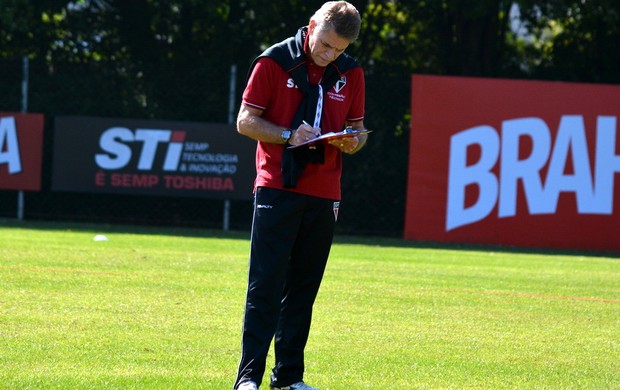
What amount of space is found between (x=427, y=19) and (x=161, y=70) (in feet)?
19.7

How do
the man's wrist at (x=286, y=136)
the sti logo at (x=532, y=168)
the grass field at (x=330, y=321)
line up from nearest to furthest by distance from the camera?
the man's wrist at (x=286, y=136) < the grass field at (x=330, y=321) < the sti logo at (x=532, y=168)

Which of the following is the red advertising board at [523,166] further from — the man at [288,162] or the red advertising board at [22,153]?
the man at [288,162]

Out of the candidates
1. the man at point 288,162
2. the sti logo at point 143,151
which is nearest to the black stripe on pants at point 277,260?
the man at point 288,162

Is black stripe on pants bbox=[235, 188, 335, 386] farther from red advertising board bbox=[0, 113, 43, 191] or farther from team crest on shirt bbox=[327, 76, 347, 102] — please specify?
red advertising board bbox=[0, 113, 43, 191]

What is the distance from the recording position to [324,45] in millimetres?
5539

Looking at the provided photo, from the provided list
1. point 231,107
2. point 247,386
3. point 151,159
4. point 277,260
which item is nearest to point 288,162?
point 277,260

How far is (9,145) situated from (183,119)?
283cm

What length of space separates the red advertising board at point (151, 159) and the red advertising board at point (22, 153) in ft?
1.05

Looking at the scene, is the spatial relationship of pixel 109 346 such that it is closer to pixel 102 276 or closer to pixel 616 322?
pixel 102 276

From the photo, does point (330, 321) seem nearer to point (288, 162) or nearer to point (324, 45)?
point (288, 162)

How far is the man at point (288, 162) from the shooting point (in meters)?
5.57

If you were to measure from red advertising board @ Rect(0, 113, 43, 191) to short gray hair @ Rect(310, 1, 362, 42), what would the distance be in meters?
13.3

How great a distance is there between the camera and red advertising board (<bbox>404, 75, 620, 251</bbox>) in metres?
17.1

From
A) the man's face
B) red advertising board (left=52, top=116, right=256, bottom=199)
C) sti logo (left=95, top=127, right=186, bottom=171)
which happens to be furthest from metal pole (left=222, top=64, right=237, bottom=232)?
the man's face
